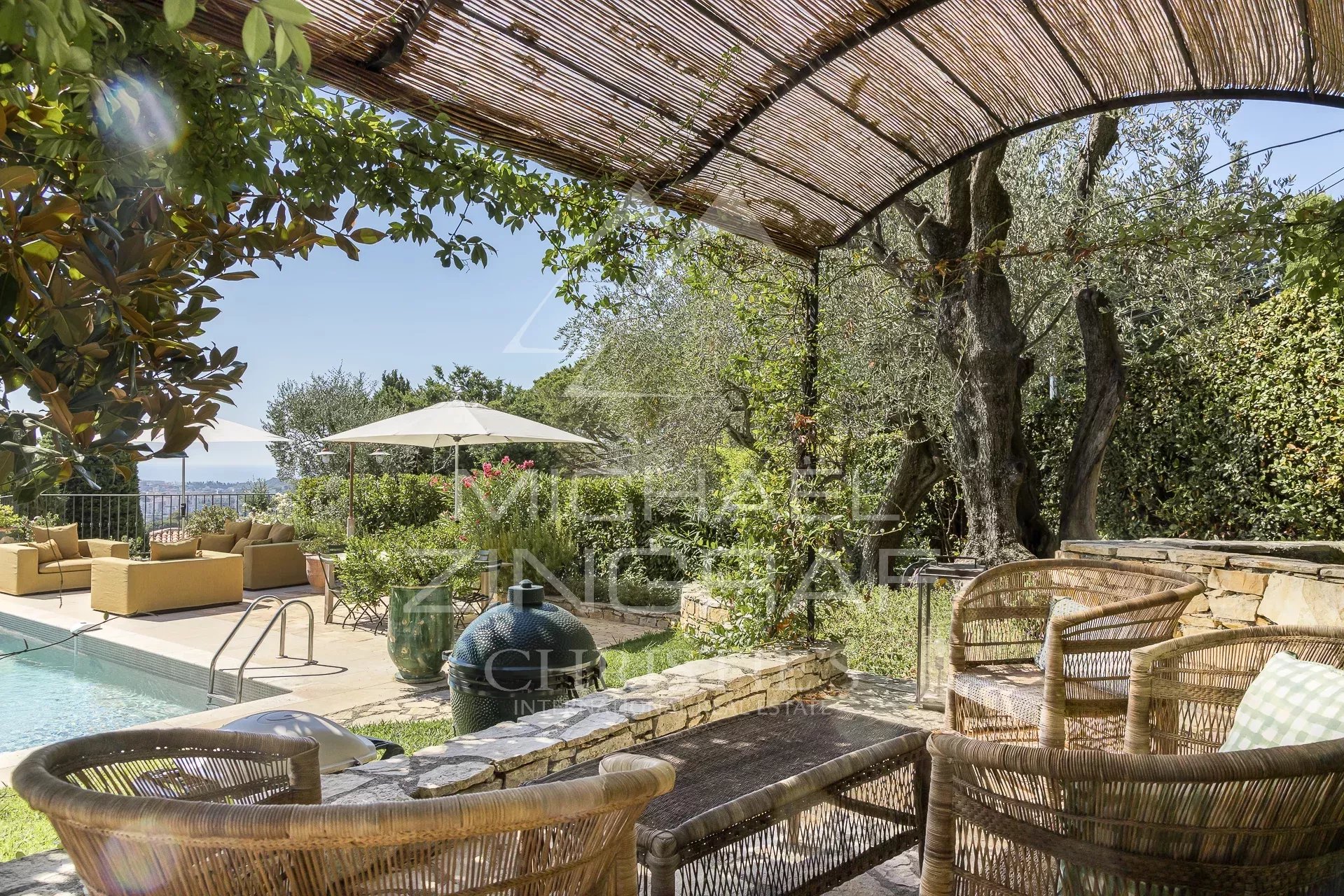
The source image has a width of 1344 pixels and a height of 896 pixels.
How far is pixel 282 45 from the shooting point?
78 centimetres

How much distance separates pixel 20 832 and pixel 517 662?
1974 millimetres

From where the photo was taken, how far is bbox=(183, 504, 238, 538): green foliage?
13.3m

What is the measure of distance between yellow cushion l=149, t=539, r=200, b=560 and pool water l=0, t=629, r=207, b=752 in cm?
142

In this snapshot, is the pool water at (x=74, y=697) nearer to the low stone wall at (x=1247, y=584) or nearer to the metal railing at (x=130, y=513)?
the low stone wall at (x=1247, y=584)

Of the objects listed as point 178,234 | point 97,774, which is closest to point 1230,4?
point 178,234

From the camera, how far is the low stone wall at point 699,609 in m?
6.29

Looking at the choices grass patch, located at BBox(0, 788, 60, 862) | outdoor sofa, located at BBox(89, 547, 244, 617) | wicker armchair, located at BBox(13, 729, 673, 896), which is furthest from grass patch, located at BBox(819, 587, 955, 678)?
outdoor sofa, located at BBox(89, 547, 244, 617)

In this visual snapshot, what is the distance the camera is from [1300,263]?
362 centimetres

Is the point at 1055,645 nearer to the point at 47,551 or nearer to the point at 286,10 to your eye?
the point at 286,10

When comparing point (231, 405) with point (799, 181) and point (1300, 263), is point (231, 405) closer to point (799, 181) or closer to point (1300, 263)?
point (799, 181)

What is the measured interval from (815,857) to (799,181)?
9.98ft

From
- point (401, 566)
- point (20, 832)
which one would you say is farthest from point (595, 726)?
point (401, 566)

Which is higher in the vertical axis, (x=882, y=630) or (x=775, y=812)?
(x=775, y=812)

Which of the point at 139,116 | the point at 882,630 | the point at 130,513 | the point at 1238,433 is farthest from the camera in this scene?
the point at 130,513
